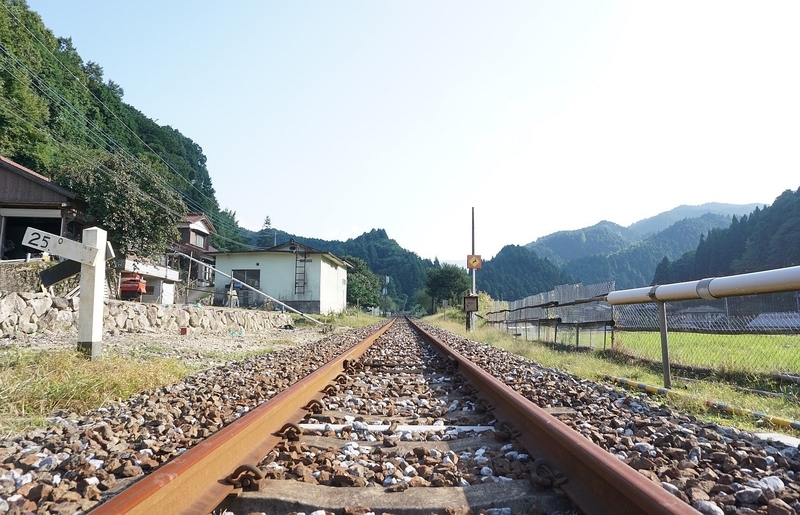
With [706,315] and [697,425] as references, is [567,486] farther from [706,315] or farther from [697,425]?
[706,315]

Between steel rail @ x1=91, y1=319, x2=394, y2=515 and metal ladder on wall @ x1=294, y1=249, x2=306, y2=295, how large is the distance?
107 feet

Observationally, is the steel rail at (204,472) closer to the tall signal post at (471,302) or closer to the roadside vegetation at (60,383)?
the roadside vegetation at (60,383)

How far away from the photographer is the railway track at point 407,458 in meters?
1.87

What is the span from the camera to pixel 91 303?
5039mm

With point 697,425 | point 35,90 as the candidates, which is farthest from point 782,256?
point 35,90

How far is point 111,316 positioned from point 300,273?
2517 centimetres

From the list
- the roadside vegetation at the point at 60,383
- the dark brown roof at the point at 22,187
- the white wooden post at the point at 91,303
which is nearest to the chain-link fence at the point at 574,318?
the roadside vegetation at the point at 60,383

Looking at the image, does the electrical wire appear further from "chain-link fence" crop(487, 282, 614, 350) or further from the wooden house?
"chain-link fence" crop(487, 282, 614, 350)

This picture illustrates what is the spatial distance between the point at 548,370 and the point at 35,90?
42.9 m

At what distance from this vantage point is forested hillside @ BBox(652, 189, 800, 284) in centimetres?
5200

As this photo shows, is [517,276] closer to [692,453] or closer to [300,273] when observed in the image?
[300,273]

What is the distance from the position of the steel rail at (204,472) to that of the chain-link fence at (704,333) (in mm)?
4148

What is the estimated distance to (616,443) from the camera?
8.95ft

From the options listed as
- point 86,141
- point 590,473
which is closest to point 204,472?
point 590,473
